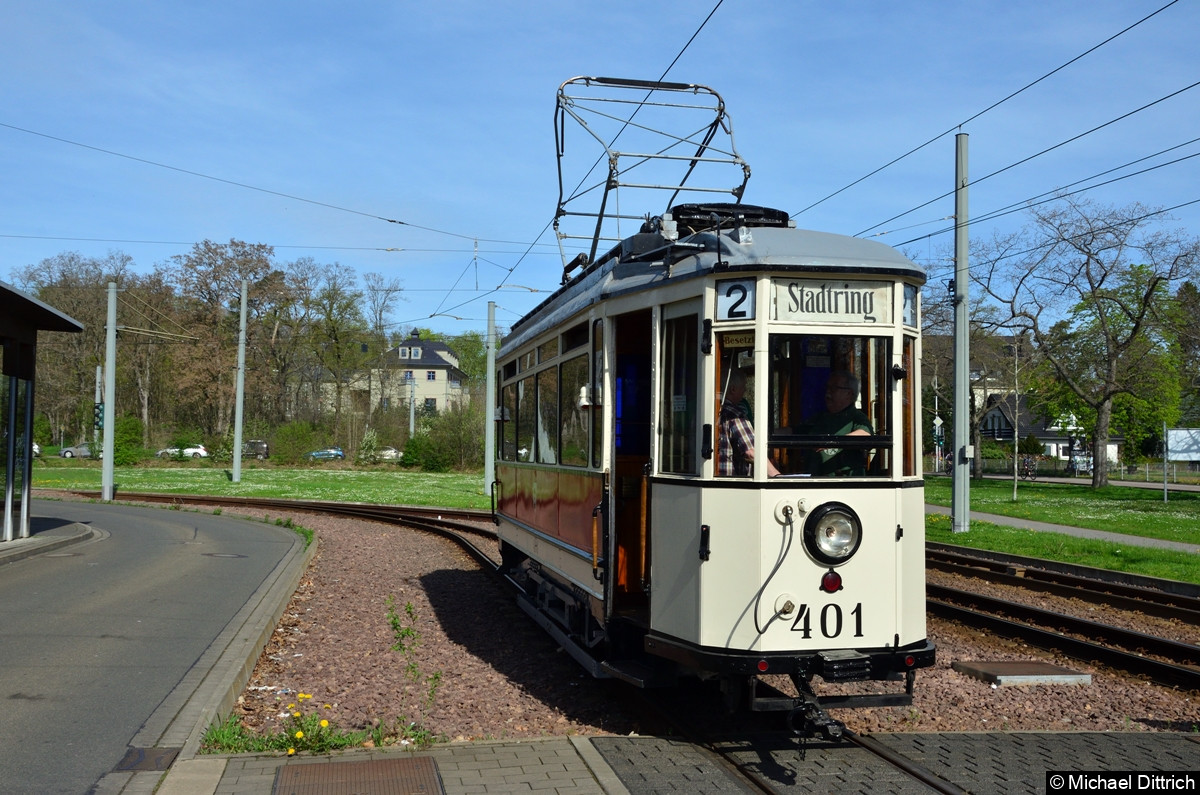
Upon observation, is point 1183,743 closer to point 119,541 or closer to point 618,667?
point 618,667

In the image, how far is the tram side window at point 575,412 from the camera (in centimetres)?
717

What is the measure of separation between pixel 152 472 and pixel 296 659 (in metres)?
43.3

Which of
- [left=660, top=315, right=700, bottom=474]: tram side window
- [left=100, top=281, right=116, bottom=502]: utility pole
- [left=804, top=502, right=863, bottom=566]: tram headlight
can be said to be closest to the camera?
[left=804, top=502, right=863, bottom=566]: tram headlight

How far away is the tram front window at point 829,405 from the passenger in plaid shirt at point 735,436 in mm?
125

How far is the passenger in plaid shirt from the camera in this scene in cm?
580

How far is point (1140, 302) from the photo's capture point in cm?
3941

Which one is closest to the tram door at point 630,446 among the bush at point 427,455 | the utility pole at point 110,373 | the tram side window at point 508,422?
the tram side window at point 508,422

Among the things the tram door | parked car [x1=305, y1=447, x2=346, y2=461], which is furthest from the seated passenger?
parked car [x1=305, y1=447, x2=346, y2=461]

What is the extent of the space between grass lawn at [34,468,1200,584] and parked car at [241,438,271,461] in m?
1.67

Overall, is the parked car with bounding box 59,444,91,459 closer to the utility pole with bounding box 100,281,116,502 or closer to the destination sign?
the utility pole with bounding box 100,281,116,502

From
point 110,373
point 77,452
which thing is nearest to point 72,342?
point 77,452

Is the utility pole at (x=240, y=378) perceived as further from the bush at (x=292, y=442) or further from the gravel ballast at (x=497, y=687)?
the gravel ballast at (x=497, y=687)

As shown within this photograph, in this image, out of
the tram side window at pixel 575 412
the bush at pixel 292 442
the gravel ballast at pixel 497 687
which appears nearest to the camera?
the gravel ballast at pixel 497 687

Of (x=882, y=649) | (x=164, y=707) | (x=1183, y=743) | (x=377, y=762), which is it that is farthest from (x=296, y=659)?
(x=1183, y=743)
